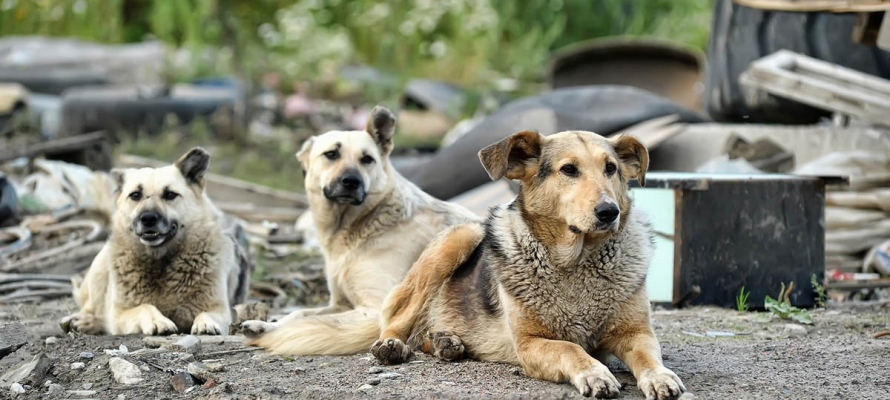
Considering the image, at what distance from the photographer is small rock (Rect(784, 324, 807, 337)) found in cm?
545

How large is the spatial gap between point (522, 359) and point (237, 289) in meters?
2.62

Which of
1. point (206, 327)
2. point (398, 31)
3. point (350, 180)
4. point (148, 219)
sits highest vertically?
point (398, 31)

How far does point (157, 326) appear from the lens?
18.4 feet

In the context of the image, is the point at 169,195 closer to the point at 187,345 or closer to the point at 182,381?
the point at 187,345

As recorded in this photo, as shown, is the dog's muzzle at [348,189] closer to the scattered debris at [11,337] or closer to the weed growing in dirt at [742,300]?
the scattered debris at [11,337]

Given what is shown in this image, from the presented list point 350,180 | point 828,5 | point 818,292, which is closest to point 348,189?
point 350,180

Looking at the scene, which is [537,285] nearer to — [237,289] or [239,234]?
[237,289]

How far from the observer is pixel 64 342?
549cm

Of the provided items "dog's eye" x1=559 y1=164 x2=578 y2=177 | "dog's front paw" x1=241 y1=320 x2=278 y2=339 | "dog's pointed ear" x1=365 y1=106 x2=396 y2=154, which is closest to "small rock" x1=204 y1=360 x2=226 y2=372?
"dog's front paw" x1=241 y1=320 x2=278 y2=339

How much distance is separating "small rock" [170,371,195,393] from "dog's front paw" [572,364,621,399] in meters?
1.57

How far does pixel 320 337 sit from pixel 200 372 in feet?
2.22

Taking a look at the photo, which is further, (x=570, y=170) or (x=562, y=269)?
(x=562, y=269)

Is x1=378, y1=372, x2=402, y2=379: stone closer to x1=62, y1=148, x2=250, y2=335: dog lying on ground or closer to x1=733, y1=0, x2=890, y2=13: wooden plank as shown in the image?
x1=62, y1=148, x2=250, y2=335: dog lying on ground

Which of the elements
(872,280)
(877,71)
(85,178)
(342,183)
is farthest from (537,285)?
(85,178)
